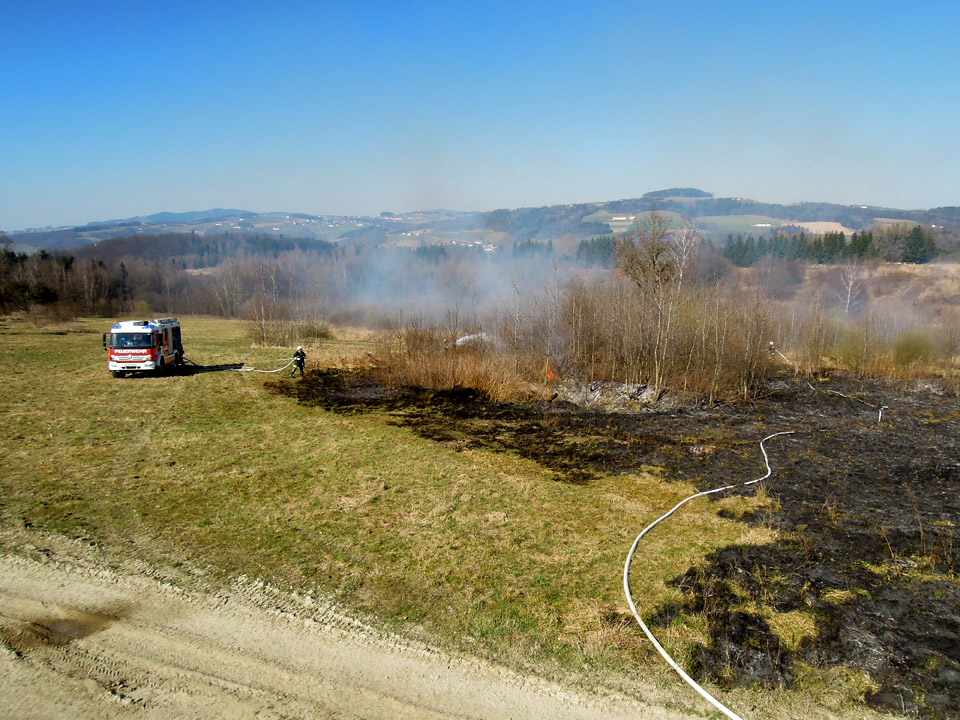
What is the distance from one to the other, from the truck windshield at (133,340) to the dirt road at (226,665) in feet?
49.2

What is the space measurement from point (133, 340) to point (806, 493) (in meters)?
21.6

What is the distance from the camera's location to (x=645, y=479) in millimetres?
11898

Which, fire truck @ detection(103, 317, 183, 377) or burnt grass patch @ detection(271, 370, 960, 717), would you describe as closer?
burnt grass patch @ detection(271, 370, 960, 717)

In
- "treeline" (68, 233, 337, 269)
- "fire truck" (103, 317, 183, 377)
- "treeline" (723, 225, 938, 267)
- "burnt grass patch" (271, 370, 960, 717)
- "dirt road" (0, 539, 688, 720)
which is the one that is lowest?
"burnt grass patch" (271, 370, 960, 717)

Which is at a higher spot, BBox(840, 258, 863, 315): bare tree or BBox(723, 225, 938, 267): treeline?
BBox(723, 225, 938, 267): treeline

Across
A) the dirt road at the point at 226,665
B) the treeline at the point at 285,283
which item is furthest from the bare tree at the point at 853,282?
the dirt road at the point at 226,665

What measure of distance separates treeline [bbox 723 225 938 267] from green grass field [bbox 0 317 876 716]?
4748cm

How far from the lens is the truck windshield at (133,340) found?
2072 cm

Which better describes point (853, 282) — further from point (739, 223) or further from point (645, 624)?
point (739, 223)

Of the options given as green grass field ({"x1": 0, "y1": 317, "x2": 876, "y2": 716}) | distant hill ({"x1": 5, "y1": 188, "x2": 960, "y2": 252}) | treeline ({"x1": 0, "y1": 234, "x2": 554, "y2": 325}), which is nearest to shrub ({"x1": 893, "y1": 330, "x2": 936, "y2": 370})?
green grass field ({"x1": 0, "y1": 317, "x2": 876, "y2": 716})

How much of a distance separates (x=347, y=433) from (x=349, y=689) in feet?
31.9

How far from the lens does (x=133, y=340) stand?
20.9 m

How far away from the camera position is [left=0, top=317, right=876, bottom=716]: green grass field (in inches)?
268

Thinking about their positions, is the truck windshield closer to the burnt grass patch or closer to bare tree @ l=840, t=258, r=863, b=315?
the burnt grass patch
